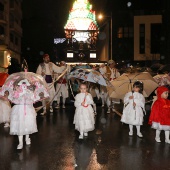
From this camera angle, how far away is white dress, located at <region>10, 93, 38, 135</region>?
665cm

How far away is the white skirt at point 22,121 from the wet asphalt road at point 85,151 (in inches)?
17.4

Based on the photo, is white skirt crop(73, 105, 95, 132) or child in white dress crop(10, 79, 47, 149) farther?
white skirt crop(73, 105, 95, 132)

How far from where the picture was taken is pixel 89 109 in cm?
781

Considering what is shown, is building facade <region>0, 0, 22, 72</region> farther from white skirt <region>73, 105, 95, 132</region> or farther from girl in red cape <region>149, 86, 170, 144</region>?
girl in red cape <region>149, 86, 170, 144</region>

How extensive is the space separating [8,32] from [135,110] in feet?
95.1

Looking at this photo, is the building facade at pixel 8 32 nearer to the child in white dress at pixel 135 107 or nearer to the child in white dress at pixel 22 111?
the child in white dress at pixel 135 107

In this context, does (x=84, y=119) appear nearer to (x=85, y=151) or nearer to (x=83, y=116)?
(x=83, y=116)

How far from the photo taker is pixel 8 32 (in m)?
33.8

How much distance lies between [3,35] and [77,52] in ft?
34.4

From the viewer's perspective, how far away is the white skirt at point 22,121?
21.8 ft

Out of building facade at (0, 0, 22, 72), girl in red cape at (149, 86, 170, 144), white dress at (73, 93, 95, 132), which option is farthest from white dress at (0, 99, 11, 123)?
building facade at (0, 0, 22, 72)

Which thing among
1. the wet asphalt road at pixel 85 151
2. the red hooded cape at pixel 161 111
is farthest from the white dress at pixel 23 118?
the red hooded cape at pixel 161 111

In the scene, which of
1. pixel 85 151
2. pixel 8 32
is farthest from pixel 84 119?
pixel 8 32

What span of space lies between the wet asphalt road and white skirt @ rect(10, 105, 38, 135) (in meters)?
0.44
